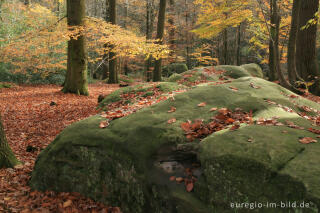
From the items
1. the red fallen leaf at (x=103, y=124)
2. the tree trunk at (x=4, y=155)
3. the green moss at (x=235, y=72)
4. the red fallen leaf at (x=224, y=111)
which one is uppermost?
the green moss at (x=235, y=72)

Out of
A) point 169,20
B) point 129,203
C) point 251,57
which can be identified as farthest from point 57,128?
point 251,57

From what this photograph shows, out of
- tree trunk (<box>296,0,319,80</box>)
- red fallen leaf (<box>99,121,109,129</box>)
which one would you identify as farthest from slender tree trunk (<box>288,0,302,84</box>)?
red fallen leaf (<box>99,121,109,129</box>)

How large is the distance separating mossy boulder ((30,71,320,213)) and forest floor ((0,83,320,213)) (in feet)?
0.63

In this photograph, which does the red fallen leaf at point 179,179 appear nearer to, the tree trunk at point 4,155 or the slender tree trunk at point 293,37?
the tree trunk at point 4,155

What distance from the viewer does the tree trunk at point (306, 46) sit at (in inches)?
346

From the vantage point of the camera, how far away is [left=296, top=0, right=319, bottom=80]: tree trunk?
878cm

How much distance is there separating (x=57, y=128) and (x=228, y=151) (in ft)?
19.3

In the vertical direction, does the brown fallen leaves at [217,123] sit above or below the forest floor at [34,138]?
above

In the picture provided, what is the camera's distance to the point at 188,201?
2.55 m

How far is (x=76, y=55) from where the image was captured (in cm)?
1045

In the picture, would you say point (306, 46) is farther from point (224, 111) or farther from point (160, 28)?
point (160, 28)

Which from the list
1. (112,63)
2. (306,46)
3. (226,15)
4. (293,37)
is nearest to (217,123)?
(293,37)

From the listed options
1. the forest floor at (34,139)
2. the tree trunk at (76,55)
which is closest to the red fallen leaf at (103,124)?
the forest floor at (34,139)

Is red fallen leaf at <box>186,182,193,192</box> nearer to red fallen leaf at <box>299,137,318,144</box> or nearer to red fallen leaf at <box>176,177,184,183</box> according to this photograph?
red fallen leaf at <box>176,177,184,183</box>
